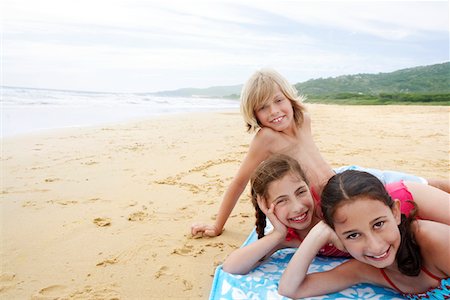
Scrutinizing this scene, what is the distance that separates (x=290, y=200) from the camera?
2.37 meters

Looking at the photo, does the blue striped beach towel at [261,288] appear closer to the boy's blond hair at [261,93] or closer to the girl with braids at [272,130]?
the girl with braids at [272,130]

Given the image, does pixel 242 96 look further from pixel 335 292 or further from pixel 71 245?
pixel 71 245

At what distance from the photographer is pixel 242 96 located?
10.1 feet

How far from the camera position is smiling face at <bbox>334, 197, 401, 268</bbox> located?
1872 mm

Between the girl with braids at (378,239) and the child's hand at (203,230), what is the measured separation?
1119mm

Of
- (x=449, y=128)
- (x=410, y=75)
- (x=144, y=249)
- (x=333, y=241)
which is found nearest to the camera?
(x=333, y=241)

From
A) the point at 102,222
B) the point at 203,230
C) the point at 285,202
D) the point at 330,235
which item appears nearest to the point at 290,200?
the point at 285,202

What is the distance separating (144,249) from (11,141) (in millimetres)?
5503

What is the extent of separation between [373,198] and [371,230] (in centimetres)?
16

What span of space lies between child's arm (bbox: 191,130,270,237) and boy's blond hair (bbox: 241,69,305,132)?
0.18m

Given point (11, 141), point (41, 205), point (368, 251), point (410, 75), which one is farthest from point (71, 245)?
point (410, 75)

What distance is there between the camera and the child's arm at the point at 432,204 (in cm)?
228

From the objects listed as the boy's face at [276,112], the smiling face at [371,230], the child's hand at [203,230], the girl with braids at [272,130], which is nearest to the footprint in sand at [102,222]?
the child's hand at [203,230]

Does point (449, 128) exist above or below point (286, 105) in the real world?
below
